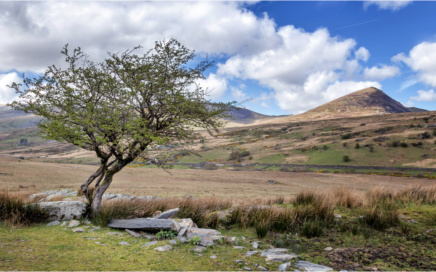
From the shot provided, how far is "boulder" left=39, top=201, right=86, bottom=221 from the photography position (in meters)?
10.0

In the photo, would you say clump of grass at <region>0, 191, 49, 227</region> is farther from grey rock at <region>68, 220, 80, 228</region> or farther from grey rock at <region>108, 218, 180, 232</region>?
grey rock at <region>108, 218, 180, 232</region>

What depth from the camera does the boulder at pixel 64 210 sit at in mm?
10023

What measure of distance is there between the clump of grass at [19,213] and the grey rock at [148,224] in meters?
2.76

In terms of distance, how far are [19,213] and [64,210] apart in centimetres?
141

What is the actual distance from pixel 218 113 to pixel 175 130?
2120 mm

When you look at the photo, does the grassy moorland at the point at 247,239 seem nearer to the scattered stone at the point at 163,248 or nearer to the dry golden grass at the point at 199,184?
the scattered stone at the point at 163,248

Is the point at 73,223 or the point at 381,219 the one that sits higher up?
the point at 381,219

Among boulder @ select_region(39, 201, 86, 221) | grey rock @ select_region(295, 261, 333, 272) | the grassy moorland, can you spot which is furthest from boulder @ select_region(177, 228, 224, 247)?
boulder @ select_region(39, 201, 86, 221)

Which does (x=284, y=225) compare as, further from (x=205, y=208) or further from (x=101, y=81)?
(x=101, y=81)

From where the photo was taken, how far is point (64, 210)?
1021 cm

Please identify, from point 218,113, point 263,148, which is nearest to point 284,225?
point 218,113

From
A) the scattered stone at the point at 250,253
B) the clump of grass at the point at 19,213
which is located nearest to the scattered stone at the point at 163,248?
the scattered stone at the point at 250,253

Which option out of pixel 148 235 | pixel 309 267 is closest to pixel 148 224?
pixel 148 235

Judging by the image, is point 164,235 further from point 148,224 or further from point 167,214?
point 167,214
